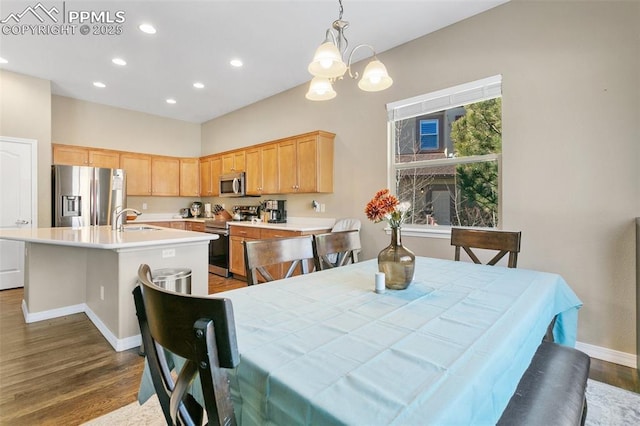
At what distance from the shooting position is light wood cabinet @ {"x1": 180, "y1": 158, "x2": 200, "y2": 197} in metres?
6.43

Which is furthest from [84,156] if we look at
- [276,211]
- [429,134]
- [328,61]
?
[429,134]

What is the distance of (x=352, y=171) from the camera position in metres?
4.03

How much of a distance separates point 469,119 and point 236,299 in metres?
2.96

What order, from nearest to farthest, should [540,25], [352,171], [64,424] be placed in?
[64,424] → [540,25] → [352,171]

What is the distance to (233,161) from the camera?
18.4ft

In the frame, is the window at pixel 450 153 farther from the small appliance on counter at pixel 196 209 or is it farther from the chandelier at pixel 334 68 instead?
the small appliance on counter at pixel 196 209

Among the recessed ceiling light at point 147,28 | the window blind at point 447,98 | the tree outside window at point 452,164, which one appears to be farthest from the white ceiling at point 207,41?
the tree outside window at point 452,164

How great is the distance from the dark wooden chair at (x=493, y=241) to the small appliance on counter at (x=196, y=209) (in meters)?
5.77

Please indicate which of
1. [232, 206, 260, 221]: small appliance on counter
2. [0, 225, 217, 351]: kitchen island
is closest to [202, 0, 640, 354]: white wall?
[0, 225, 217, 351]: kitchen island

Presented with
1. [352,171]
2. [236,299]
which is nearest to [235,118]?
[352,171]

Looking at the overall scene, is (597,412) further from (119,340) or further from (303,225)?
(303,225)

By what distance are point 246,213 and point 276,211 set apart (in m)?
0.86

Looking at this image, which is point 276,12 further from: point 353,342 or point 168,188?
point 168,188

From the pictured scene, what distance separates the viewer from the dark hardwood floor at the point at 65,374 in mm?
1790
